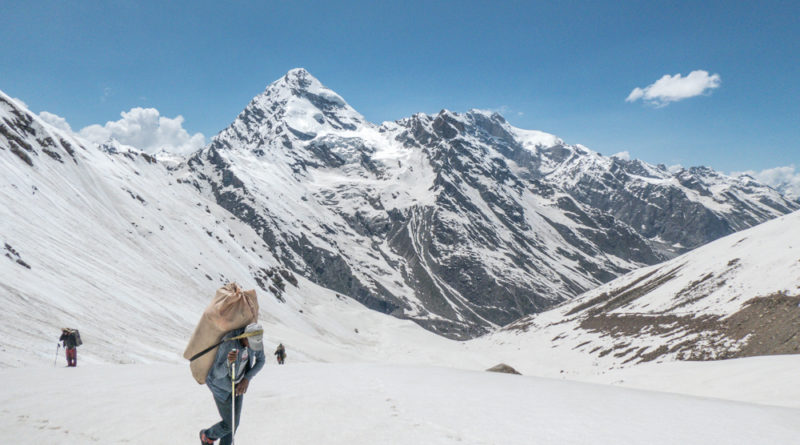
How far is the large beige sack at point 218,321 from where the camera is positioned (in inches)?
243

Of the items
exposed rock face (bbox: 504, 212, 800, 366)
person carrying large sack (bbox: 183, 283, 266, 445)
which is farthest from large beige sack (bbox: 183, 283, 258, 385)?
exposed rock face (bbox: 504, 212, 800, 366)

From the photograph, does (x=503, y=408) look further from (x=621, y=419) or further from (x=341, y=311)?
(x=341, y=311)

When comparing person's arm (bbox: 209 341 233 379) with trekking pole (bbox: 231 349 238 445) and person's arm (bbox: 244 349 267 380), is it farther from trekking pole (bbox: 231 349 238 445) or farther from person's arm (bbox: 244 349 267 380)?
person's arm (bbox: 244 349 267 380)

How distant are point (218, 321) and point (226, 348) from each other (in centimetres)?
52

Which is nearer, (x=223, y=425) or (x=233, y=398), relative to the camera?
(x=233, y=398)

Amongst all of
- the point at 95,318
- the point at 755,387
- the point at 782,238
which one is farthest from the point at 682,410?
the point at 782,238

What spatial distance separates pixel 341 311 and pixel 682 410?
101 m

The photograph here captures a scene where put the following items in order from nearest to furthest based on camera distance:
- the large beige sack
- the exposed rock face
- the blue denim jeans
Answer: the large beige sack → the blue denim jeans → the exposed rock face

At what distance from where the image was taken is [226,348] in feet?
21.0

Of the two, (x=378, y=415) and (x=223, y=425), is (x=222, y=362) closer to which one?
(x=223, y=425)

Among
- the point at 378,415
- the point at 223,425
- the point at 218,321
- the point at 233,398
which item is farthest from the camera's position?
the point at 378,415

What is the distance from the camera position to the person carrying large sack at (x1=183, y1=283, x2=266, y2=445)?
6219mm

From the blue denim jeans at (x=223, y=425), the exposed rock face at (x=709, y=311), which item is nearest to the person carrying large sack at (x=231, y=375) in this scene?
the blue denim jeans at (x=223, y=425)

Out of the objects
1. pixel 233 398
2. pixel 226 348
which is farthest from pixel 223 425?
pixel 226 348
